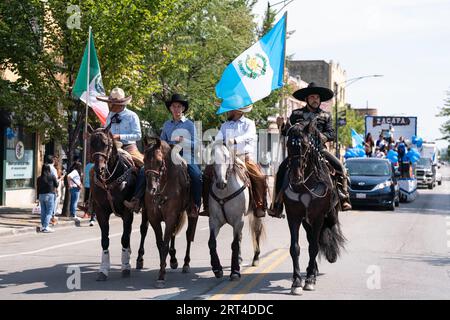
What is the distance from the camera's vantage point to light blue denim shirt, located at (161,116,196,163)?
34.1ft

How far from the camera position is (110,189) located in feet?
33.4

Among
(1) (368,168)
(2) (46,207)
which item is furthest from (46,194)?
(1) (368,168)

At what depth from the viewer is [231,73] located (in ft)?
42.1

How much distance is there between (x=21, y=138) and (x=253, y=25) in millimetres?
15698

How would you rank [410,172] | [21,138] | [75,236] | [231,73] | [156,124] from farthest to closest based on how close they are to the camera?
[410,172] → [156,124] → [21,138] → [75,236] → [231,73]

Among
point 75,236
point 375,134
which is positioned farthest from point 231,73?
point 375,134

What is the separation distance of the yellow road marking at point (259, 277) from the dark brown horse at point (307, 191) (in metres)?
0.68

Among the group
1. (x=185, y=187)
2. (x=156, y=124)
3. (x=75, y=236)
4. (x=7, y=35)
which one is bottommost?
(x=75, y=236)

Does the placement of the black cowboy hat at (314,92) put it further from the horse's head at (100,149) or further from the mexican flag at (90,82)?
the mexican flag at (90,82)

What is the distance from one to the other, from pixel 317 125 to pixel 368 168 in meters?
17.9

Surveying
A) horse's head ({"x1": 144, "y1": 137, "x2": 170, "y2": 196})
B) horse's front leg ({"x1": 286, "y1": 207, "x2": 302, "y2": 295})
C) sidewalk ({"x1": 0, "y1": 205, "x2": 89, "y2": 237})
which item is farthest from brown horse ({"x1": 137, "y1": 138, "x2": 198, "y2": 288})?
sidewalk ({"x1": 0, "y1": 205, "x2": 89, "y2": 237})

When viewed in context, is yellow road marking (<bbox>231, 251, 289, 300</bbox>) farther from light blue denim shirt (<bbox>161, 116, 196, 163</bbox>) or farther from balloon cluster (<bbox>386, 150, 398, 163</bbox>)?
balloon cluster (<bbox>386, 150, 398, 163</bbox>)

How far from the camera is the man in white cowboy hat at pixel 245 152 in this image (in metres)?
10.5

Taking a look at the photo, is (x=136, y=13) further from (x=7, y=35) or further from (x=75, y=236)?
(x=75, y=236)
